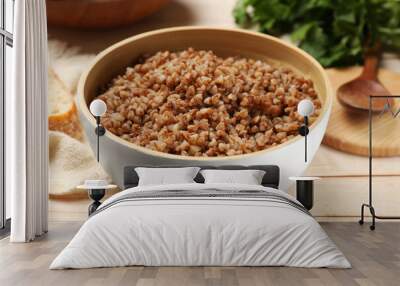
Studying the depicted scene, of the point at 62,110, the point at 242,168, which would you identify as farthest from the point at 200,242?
Result: the point at 62,110

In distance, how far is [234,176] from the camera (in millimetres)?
5527

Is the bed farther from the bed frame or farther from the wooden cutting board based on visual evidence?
the wooden cutting board

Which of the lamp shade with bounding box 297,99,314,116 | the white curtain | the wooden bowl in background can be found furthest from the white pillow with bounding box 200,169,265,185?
the wooden bowl in background

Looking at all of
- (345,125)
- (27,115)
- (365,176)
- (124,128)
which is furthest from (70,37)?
(365,176)

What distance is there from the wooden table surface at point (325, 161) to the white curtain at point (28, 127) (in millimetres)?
936

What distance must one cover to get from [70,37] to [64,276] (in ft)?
11.7

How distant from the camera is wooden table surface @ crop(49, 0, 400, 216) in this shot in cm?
627

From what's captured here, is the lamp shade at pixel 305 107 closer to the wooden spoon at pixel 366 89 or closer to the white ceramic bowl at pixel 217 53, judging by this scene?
the white ceramic bowl at pixel 217 53

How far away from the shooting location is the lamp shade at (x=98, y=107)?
19.3 feet

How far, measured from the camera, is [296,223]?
390 centimetres

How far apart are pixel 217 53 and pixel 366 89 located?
1586 millimetres

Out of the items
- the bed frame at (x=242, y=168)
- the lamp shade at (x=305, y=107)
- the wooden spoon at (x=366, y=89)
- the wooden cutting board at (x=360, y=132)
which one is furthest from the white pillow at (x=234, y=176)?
the wooden spoon at (x=366, y=89)

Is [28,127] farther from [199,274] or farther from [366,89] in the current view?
[366,89]

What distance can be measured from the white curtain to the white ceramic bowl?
62cm
